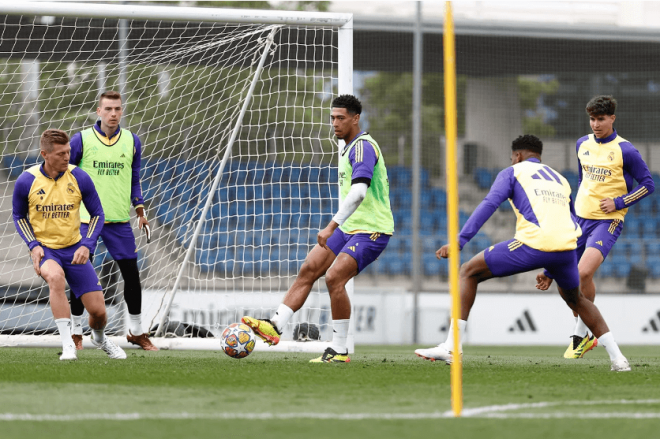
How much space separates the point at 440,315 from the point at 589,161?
8053 millimetres

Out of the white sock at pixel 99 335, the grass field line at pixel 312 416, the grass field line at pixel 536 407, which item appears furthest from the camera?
the white sock at pixel 99 335

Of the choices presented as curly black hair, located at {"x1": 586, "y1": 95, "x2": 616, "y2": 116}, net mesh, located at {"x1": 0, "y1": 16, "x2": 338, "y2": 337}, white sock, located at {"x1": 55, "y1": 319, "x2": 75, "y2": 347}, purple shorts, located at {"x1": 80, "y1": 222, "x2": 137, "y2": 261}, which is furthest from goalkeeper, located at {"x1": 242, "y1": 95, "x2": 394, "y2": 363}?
net mesh, located at {"x1": 0, "y1": 16, "x2": 338, "y2": 337}

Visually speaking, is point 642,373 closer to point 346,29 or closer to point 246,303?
point 346,29

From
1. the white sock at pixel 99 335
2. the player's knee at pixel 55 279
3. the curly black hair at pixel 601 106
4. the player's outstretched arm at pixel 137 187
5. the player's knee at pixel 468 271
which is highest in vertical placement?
the curly black hair at pixel 601 106

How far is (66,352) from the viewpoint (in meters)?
6.90

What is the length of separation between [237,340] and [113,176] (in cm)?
228

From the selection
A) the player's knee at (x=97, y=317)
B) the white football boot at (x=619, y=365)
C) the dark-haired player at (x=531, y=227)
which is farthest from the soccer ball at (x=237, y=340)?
the white football boot at (x=619, y=365)

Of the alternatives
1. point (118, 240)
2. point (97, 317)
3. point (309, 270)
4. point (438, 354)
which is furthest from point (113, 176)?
point (438, 354)

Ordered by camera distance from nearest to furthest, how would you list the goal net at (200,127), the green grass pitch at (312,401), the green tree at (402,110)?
the green grass pitch at (312,401) → the goal net at (200,127) → the green tree at (402,110)

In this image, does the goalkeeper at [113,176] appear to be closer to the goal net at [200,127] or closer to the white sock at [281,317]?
the goal net at [200,127]

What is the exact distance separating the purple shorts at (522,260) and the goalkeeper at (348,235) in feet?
3.40

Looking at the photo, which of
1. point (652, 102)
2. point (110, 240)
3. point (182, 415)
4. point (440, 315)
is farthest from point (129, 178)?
point (652, 102)

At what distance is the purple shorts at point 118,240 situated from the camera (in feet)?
26.2

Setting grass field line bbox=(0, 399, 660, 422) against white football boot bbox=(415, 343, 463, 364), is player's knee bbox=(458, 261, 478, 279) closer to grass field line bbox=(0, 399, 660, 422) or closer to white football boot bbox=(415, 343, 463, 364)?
white football boot bbox=(415, 343, 463, 364)
